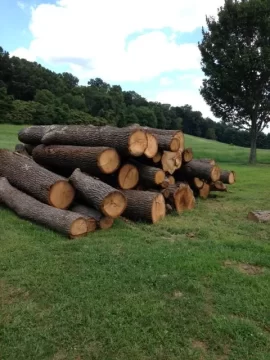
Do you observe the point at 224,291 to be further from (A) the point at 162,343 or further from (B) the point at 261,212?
(B) the point at 261,212

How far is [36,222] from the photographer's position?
6477mm

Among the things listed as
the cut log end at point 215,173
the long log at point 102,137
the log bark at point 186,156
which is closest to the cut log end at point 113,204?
the long log at point 102,137

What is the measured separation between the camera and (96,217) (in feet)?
20.7

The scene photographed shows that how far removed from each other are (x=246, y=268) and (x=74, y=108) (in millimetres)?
51829

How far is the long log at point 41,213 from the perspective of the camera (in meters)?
5.86


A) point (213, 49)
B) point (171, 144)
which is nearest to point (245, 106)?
point (213, 49)

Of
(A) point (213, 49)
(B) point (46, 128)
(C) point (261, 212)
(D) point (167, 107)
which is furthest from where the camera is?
(D) point (167, 107)

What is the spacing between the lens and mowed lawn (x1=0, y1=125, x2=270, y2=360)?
3084 millimetres

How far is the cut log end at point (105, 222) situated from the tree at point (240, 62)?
18.6 metres

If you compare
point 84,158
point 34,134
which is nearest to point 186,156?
point 84,158

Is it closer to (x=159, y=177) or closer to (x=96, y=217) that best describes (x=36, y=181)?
(x=96, y=217)

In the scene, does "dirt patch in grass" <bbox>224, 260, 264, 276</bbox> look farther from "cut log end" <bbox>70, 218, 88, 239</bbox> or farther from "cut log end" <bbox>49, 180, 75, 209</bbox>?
"cut log end" <bbox>49, 180, 75, 209</bbox>

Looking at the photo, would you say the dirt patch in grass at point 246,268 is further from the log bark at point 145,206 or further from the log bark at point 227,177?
the log bark at point 227,177

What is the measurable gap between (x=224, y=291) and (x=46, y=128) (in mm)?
6365
